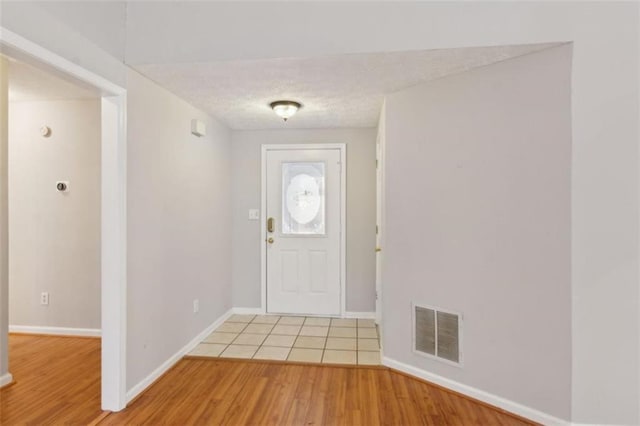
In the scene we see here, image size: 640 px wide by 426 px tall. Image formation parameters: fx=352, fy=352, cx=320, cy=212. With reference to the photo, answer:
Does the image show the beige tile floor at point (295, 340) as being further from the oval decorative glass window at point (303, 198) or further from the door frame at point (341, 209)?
the oval decorative glass window at point (303, 198)

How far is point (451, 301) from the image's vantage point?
2.46m

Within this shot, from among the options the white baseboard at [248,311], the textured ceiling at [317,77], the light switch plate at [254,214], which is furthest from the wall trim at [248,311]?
the textured ceiling at [317,77]

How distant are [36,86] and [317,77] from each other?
8.09 feet

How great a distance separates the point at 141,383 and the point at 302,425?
3.86ft

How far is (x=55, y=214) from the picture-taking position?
3.46m

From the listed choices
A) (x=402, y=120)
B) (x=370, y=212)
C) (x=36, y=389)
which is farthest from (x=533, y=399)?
(x=36, y=389)

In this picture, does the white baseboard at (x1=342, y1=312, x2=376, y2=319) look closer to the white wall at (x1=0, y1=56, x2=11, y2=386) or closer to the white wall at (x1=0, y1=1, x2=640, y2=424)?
the white wall at (x1=0, y1=1, x2=640, y2=424)

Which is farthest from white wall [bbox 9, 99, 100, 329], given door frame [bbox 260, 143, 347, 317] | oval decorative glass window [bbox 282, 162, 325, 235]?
oval decorative glass window [bbox 282, 162, 325, 235]

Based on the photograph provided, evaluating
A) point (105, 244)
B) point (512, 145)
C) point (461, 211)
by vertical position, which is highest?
point (512, 145)

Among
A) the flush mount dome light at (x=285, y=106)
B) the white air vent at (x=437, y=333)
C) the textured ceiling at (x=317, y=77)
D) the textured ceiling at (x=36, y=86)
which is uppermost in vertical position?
the textured ceiling at (x=36, y=86)

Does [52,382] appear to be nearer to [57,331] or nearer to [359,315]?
[57,331]

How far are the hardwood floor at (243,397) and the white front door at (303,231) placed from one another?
4.21ft

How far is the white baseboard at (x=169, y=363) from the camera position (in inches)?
92.3

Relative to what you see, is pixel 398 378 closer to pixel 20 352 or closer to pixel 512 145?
pixel 512 145
